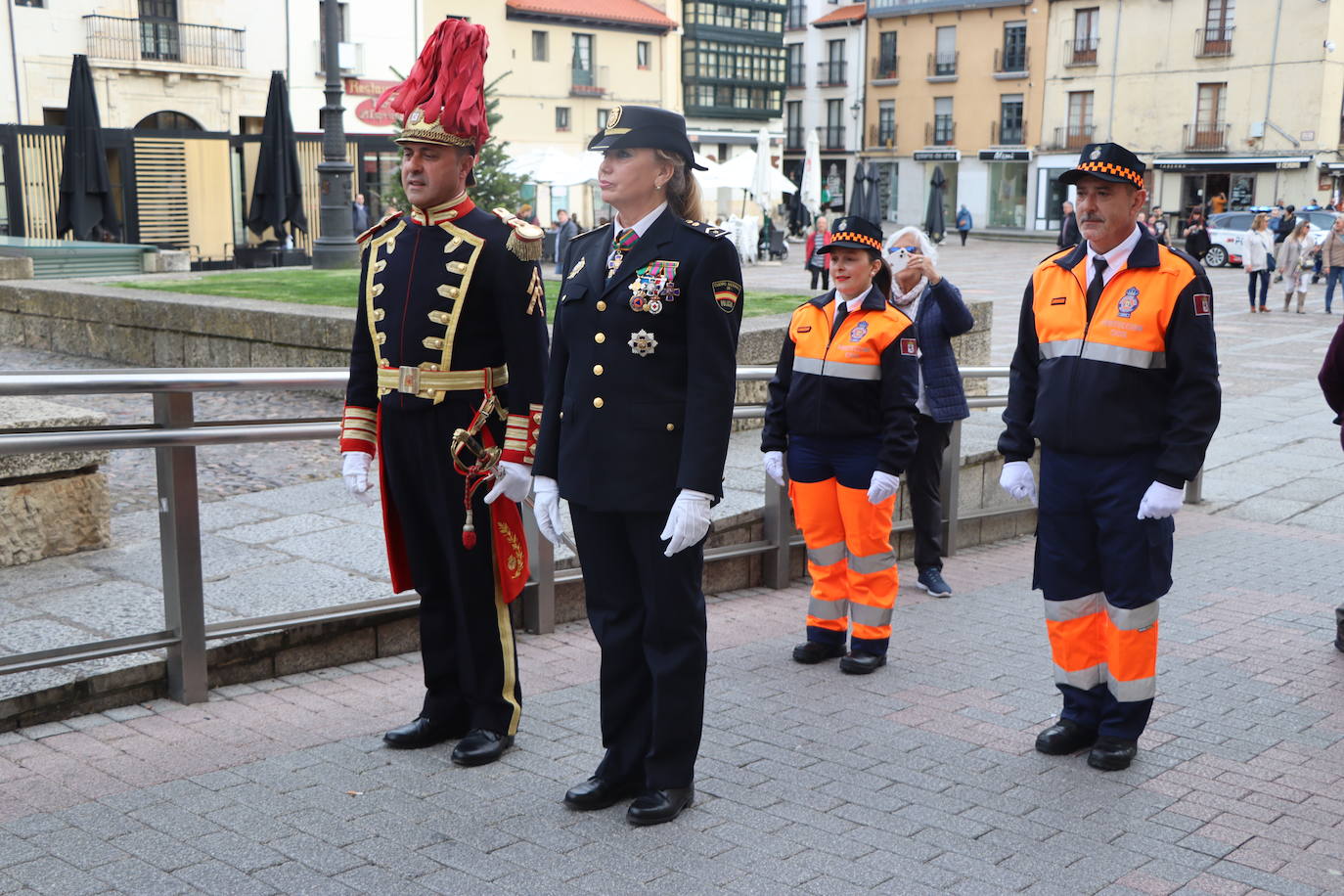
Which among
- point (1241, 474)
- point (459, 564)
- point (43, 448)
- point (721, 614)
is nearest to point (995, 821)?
point (459, 564)

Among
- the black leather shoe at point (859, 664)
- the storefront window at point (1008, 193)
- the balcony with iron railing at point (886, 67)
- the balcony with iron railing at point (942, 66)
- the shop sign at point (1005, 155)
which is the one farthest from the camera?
the balcony with iron railing at point (886, 67)

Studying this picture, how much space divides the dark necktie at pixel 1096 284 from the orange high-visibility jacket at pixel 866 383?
1132 millimetres

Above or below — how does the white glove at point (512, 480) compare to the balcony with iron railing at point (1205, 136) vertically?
below

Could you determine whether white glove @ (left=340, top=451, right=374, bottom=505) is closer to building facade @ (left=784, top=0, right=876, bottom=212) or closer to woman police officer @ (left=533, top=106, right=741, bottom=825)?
woman police officer @ (left=533, top=106, right=741, bottom=825)

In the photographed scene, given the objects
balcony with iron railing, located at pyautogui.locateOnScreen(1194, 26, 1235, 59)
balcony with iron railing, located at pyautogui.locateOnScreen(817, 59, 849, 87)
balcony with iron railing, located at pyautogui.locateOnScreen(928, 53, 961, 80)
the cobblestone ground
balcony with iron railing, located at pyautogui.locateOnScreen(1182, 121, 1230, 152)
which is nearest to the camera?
the cobblestone ground

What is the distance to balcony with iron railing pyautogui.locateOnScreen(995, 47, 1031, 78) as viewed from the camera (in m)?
59.1

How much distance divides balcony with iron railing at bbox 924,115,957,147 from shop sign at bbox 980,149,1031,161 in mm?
2579

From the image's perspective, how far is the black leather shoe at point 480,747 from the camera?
4496 millimetres

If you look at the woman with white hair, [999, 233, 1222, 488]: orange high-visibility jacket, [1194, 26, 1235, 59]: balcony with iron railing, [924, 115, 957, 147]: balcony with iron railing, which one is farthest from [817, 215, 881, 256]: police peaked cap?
[924, 115, 957, 147]: balcony with iron railing

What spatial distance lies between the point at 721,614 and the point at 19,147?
23259 mm

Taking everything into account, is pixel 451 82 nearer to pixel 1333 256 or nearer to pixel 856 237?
pixel 856 237

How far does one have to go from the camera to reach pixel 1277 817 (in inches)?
167

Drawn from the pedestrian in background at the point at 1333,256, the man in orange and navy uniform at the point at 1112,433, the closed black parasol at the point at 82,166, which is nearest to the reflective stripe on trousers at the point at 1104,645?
the man in orange and navy uniform at the point at 1112,433

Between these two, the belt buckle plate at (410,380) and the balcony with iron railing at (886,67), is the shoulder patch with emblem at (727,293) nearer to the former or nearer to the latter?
the belt buckle plate at (410,380)
